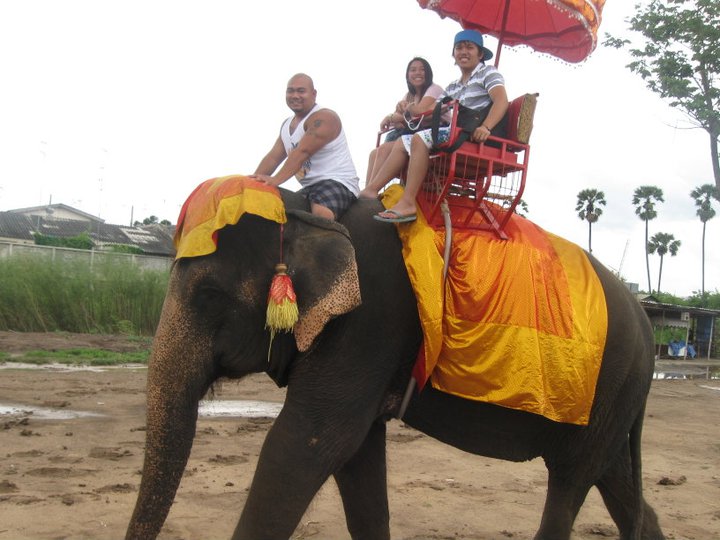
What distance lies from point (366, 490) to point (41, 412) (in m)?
5.13

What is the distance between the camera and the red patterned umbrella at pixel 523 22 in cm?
482

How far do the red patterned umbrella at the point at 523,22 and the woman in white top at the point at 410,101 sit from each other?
61 centimetres

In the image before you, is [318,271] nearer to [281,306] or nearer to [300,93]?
[281,306]

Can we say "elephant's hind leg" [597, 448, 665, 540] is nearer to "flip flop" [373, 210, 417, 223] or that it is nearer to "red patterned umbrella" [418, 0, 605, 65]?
"flip flop" [373, 210, 417, 223]

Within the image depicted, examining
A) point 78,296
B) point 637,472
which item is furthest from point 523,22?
point 78,296

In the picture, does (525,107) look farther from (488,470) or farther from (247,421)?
(247,421)

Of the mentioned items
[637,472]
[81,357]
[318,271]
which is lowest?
[81,357]

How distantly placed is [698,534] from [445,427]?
8.15 feet

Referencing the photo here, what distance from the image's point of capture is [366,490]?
13.1 ft

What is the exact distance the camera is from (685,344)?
30297 mm

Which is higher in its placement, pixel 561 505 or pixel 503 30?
pixel 503 30

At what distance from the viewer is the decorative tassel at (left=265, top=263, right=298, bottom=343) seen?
3.05m

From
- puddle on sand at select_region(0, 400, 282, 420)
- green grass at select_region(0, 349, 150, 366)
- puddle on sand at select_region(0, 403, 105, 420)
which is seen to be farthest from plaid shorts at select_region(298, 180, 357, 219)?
green grass at select_region(0, 349, 150, 366)

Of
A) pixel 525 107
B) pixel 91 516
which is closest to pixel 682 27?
pixel 525 107
